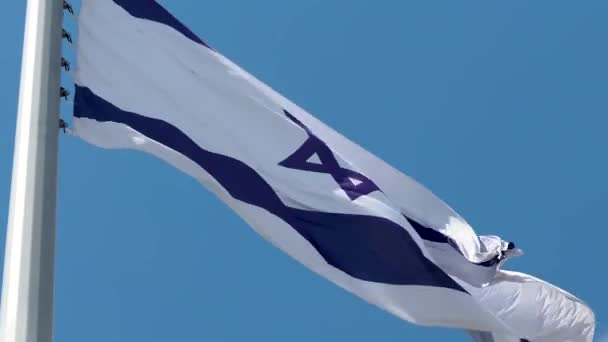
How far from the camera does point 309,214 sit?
855 cm

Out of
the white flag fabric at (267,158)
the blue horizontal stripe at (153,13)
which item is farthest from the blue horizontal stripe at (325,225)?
the blue horizontal stripe at (153,13)

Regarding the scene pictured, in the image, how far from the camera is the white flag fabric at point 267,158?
314 inches

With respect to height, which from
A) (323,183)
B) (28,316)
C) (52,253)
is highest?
(323,183)

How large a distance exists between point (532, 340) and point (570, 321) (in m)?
0.56

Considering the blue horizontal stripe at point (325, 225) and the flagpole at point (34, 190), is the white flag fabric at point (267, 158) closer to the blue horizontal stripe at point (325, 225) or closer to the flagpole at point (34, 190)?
the blue horizontal stripe at point (325, 225)

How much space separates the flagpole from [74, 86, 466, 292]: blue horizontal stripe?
955 mm

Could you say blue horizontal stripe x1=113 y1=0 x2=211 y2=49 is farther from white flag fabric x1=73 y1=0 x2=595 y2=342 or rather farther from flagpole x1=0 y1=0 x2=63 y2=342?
flagpole x1=0 y1=0 x2=63 y2=342

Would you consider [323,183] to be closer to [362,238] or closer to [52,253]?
[362,238]

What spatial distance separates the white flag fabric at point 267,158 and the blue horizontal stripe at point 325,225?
11 millimetres

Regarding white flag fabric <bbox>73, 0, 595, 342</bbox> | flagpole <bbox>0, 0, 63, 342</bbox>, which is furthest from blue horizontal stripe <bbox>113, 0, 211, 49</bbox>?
flagpole <bbox>0, 0, 63, 342</bbox>

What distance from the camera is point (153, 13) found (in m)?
8.47

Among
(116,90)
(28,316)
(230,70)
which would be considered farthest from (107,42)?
(28,316)

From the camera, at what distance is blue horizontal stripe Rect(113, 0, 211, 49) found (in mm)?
8367

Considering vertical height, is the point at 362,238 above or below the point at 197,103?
below
